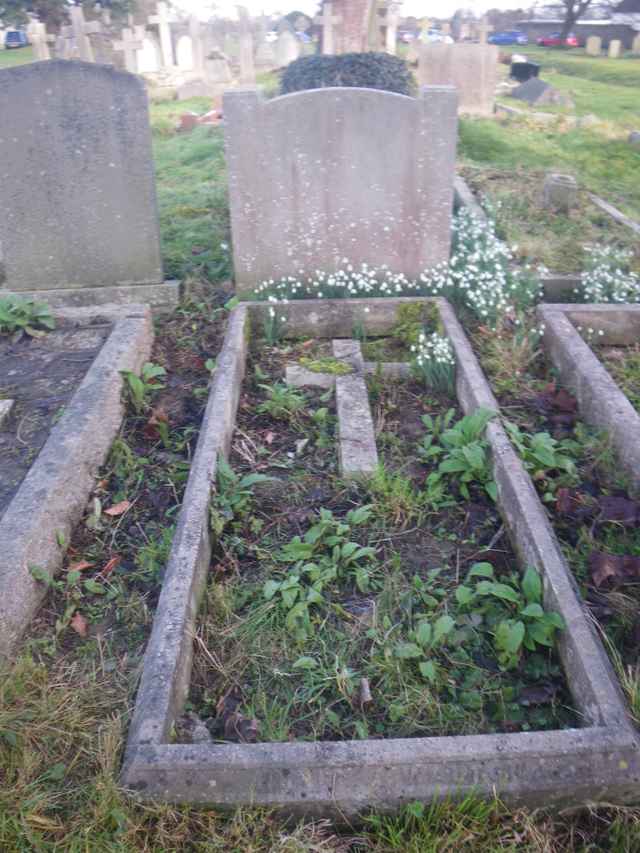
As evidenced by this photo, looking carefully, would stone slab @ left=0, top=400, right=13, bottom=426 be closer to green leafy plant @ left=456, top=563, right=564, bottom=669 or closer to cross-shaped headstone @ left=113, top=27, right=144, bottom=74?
green leafy plant @ left=456, top=563, right=564, bottom=669

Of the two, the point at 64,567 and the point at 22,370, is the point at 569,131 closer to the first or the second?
the point at 22,370

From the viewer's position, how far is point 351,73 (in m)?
9.38

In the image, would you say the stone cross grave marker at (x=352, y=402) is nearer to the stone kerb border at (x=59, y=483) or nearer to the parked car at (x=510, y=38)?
the stone kerb border at (x=59, y=483)

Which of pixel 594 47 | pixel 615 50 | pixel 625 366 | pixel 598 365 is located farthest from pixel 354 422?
pixel 594 47

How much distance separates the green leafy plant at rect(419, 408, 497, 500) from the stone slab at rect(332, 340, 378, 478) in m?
0.26

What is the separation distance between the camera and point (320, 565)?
2570 mm

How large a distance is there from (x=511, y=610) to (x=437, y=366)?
5.17ft

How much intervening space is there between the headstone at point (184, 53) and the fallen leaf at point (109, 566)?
19.8m

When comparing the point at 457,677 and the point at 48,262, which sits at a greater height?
the point at 48,262

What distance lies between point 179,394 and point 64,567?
4.28ft

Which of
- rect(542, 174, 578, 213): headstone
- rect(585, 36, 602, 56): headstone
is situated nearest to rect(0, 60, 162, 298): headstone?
rect(542, 174, 578, 213): headstone

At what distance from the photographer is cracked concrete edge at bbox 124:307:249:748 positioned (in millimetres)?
1870

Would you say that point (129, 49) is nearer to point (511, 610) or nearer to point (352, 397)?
→ point (352, 397)

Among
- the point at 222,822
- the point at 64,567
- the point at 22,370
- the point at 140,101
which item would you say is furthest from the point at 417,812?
the point at 140,101
